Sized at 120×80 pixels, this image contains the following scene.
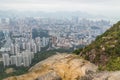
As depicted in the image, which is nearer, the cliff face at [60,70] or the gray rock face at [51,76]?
the gray rock face at [51,76]

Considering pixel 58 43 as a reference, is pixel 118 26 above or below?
above

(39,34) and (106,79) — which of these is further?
(39,34)

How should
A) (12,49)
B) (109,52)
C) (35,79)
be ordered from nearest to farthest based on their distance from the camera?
1. (35,79)
2. (109,52)
3. (12,49)

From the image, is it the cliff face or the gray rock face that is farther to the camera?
the cliff face

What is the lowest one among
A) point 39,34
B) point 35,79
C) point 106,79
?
point 39,34

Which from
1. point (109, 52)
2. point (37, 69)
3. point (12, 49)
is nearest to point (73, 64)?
point (37, 69)

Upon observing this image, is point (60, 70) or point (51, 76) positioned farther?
point (60, 70)

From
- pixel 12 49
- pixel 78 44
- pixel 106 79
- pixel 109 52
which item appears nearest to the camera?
pixel 106 79

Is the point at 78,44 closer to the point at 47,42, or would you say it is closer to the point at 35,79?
the point at 47,42
